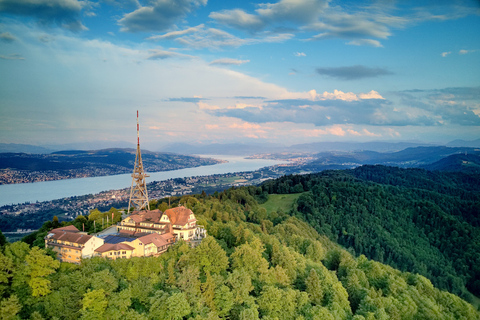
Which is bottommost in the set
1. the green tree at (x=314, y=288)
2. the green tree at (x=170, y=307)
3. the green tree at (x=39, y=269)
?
the green tree at (x=314, y=288)

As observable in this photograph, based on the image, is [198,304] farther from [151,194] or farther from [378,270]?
[151,194]

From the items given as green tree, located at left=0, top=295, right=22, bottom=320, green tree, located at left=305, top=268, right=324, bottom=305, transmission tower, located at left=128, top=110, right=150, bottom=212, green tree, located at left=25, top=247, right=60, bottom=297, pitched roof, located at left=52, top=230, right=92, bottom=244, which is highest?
transmission tower, located at left=128, top=110, right=150, bottom=212

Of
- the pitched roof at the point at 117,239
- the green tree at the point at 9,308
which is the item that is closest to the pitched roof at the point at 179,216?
the pitched roof at the point at 117,239

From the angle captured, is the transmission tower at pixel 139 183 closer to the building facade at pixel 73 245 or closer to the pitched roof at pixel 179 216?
the pitched roof at pixel 179 216

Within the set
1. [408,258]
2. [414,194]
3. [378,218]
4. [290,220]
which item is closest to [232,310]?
[290,220]

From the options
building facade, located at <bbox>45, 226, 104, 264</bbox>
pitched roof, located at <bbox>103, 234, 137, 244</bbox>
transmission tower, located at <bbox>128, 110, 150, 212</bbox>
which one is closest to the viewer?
building facade, located at <bbox>45, 226, 104, 264</bbox>

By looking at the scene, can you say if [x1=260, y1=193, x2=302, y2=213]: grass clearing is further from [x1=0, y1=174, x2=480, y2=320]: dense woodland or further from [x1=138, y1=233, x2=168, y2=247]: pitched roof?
[x1=138, y1=233, x2=168, y2=247]: pitched roof

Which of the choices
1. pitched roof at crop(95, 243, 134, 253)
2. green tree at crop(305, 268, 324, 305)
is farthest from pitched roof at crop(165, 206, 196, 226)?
green tree at crop(305, 268, 324, 305)

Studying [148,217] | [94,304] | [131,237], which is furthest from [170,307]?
[148,217]
